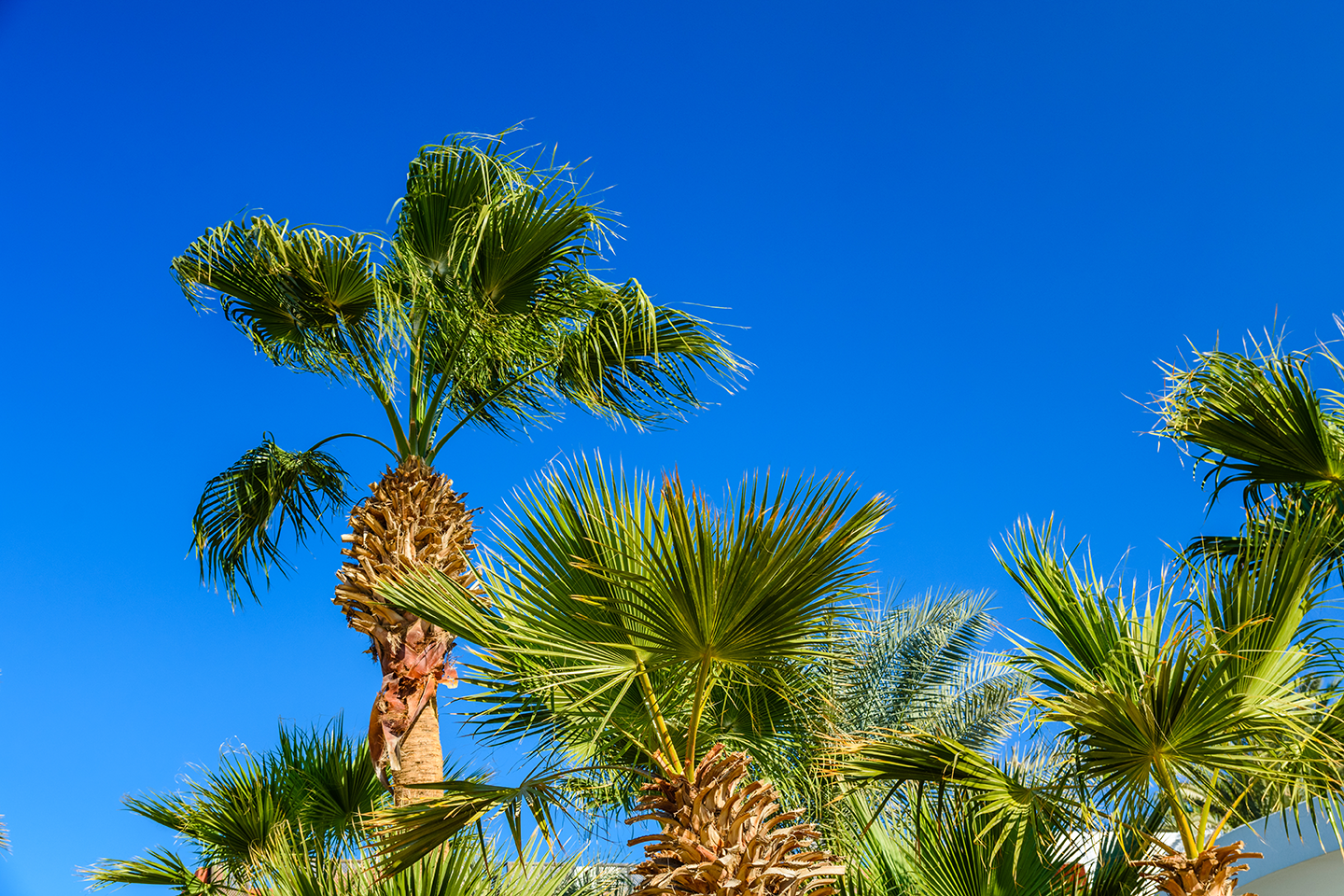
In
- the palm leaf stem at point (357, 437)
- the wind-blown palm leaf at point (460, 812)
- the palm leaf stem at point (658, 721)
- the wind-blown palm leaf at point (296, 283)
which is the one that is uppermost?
the wind-blown palm leaf at point (296, 283)

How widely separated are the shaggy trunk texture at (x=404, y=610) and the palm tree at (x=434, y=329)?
0.03 feet

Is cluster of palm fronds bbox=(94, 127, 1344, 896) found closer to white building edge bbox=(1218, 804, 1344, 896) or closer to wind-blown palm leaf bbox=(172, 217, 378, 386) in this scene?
wind-blown palm leaf bbox=(172, 217, 378, 386)

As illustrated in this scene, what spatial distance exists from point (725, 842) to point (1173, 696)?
6.80 ft

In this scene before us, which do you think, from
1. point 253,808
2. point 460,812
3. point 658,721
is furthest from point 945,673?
point 460,812

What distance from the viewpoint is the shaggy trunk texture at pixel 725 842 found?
3.59 m

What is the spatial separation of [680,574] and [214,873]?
19.1 feet

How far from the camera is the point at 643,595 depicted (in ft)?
12.6

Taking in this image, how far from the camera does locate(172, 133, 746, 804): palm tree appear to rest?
6359 millimetres

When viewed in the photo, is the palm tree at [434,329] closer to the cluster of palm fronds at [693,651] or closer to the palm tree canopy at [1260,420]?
the cluster of palm fronds at [693,651]

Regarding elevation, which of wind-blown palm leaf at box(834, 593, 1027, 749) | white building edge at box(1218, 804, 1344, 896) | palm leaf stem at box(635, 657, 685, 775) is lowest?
white building edge at box(1218, 804, 1344, 896)

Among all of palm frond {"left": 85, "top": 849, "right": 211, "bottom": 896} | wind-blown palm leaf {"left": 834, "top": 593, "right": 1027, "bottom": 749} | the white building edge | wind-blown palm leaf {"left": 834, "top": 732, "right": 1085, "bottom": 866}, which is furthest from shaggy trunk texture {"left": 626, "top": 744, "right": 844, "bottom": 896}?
wind-blown palm leaf {"left": 834, "top": 593, "right": 1027, "bottom": 749}

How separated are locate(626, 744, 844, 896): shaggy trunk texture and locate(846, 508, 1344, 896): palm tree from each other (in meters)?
0.91

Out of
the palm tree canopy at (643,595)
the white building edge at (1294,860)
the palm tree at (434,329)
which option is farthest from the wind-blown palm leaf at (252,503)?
the white building edge at (1294,860)

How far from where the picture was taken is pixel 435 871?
450 centimetres
